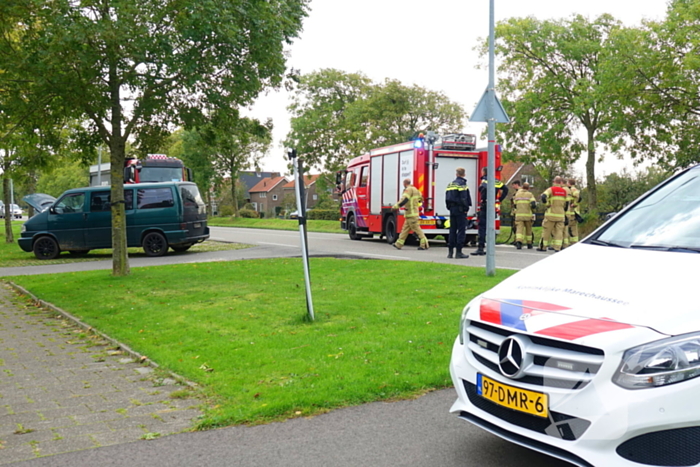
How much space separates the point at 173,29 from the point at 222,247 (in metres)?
11.3

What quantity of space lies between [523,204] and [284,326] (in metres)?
12.5

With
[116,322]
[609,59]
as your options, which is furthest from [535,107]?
[116,322]

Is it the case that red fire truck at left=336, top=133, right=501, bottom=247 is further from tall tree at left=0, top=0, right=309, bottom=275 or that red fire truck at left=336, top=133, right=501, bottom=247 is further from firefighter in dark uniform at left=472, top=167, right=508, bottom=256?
tall tree at left=0, top=0, right=309, bottom=275

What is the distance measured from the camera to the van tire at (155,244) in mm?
18688

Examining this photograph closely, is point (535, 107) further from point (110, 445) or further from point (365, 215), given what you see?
point (110, 445)

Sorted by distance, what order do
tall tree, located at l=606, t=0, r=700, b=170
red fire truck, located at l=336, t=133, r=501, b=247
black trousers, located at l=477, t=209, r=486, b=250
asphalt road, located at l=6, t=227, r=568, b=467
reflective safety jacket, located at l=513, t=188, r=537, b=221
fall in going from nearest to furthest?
asphalt road, located at l=6, t=227, r=568, b=467
black trousers, located at l=477, t=209, r=486, b=250
reflective safety jacket, located at l=513, t=188, r=537, b=221
red fire truck, located at l=336, t=133, r=501, b=247
tall tree, located at l=606, t=0, r=700, b=170

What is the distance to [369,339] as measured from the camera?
259 inches

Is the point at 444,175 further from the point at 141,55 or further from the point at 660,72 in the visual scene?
the point at 141,55

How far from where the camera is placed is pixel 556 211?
17.3m

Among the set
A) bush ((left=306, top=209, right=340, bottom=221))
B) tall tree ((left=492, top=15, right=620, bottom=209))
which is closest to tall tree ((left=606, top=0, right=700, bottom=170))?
tall tree ((left=492, top=15, right=620, bottom=209))

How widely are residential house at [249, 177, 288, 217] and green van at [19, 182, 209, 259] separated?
92.7 metres

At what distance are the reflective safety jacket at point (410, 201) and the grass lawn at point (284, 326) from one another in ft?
15.4

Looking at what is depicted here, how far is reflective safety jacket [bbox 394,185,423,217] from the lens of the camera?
1773 cm

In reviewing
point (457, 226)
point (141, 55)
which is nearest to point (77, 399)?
point (141, 55)
